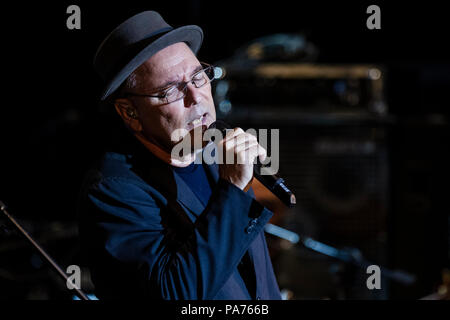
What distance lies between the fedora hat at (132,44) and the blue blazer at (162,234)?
291 millimetres

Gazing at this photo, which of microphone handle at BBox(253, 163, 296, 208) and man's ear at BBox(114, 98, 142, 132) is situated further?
man's ear at BBox(114, 98, 142, 132)

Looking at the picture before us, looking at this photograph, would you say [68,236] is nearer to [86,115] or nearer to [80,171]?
[80,171]

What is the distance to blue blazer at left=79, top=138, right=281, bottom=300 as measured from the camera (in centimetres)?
123

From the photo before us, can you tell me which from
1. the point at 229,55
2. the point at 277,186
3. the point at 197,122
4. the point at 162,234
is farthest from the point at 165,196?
the point at 229,55

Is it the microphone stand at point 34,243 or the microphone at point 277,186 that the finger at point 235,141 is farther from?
the microphone stand at point 34,243

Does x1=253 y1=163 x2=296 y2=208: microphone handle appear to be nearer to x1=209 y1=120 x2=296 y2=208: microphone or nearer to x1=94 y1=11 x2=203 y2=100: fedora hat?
x1=209 y1=120 x2=296 y2=208: microphone

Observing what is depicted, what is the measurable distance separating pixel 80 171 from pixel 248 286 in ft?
14.1

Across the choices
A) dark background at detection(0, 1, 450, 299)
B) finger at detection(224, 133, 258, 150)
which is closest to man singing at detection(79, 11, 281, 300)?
finger at detection(224, 133, 258, 150)

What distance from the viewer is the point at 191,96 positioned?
4.88 feet

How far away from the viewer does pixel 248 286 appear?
1501 millimetres

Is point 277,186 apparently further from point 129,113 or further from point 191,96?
point 129,113

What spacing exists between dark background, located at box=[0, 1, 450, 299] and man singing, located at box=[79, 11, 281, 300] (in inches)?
136

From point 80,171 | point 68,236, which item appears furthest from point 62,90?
point 68,236

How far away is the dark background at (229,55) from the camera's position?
→ 495cm
